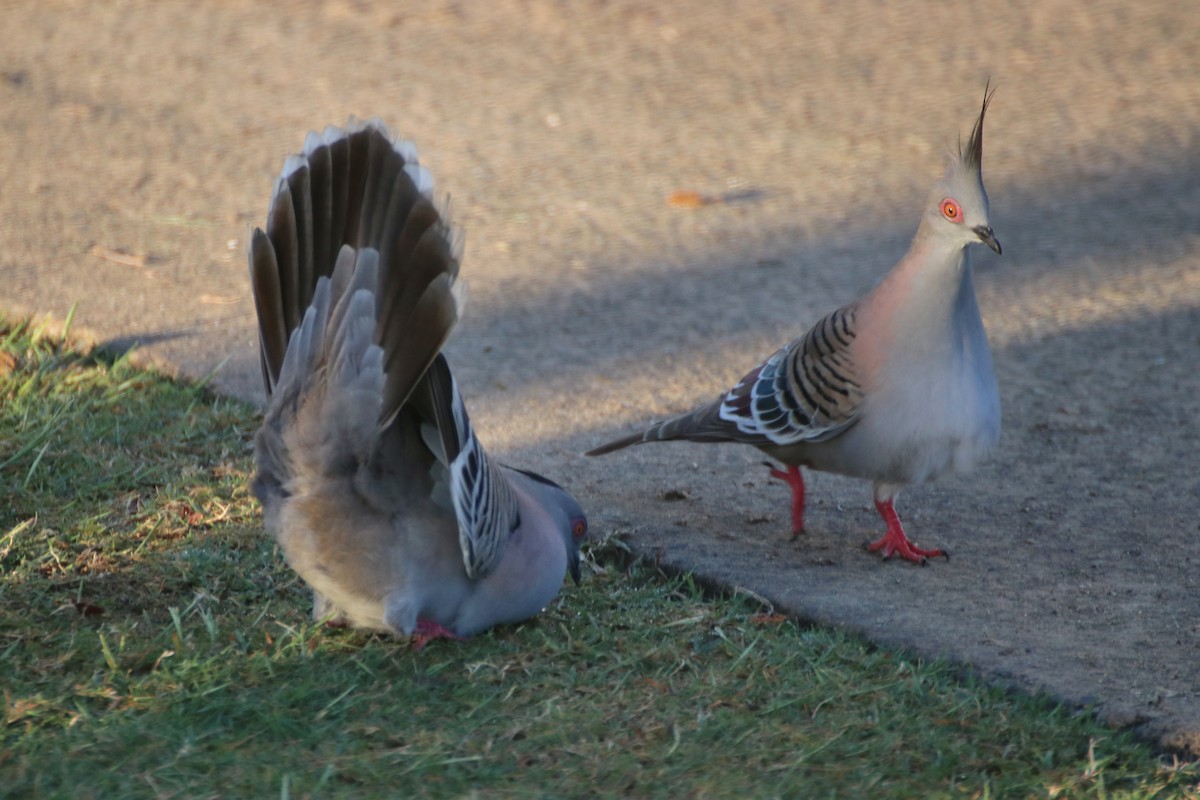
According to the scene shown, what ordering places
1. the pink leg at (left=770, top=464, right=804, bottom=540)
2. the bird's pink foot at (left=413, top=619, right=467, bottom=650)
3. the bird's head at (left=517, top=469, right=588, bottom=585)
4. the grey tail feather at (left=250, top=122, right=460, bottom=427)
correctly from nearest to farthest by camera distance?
the grey tail feather at (left=250, top=122, right=460, bottom=427), the bird's pink foot at (left=413, top=619, right=467, bottom=650), the bird's head at (left=517, top=469, right=588, bottom=585), the pink leg at (left=770, top=464, right=804, bottom=540)

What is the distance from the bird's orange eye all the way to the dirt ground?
955 mm

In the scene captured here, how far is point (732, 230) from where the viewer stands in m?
6.51

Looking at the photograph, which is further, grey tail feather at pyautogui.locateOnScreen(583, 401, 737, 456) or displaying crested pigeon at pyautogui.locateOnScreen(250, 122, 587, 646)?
grey tail feather at pyautogui.locateOnScreen(583, 401, 737, 456)

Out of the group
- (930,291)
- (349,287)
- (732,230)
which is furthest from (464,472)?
(732,230)

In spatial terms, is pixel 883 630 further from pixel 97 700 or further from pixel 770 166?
pixel 770 166

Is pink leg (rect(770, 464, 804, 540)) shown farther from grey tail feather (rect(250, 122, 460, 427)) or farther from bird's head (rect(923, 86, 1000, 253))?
grey tail feather (rect(250, 122, 460, 427))

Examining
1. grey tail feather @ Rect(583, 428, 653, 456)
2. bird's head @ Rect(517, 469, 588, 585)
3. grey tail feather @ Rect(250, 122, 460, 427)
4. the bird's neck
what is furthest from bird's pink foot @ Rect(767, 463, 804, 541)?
grey tail feather @ Rect(250, 122, 460, 427)

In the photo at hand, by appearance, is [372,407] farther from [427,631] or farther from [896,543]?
[896,543]

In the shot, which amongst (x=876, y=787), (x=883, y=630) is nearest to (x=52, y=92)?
(x=883, y=630)

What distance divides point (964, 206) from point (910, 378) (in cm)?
48

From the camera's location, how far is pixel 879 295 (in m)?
3.93

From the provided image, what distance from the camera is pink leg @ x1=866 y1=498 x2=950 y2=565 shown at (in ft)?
13.1

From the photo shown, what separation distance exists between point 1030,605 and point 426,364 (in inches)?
68.9

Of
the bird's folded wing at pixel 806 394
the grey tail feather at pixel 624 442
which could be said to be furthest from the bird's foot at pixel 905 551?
the grey tail feather at pixel 624 442
